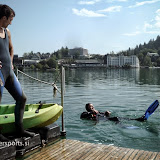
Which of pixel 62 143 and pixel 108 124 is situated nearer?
pixel 62 143

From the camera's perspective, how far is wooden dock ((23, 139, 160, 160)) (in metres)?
5.97

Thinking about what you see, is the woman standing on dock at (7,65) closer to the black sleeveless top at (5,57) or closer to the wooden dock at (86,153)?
the black sleeveless top at (5,57)

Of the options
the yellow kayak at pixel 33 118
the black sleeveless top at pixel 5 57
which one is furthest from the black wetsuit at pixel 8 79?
the yellow kayak at pixel 33 118

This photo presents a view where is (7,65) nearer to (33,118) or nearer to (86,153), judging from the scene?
(33,118)

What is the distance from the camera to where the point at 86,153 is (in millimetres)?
6238

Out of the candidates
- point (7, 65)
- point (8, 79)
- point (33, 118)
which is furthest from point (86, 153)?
point (7, 65)

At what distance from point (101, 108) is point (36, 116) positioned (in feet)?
33.6

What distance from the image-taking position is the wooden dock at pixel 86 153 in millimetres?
5969

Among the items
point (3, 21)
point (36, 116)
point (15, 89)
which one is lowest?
point (36, 116)

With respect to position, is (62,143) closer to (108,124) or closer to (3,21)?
(3,21)

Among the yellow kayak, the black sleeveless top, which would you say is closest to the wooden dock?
the yellow kayak

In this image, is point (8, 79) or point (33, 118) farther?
point (33, 118)

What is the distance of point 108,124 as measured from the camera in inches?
442

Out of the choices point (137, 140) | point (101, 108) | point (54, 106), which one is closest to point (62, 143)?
point (54, 106)
